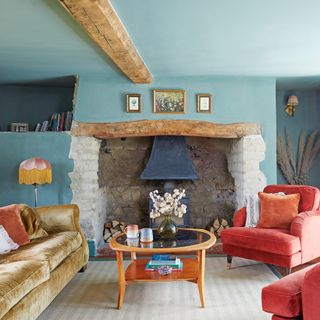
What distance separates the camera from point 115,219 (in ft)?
17.9

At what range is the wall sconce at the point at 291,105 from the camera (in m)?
5.48

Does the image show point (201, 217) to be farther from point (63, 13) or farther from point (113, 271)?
point (63, 13)

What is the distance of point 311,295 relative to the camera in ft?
5.62

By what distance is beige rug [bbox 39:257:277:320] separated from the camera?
Answer: 105 inches

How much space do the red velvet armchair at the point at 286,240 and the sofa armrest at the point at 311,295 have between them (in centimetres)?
148

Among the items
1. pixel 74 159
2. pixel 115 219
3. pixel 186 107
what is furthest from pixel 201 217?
pixel 74 159

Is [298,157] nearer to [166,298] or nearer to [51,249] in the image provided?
[166,298]

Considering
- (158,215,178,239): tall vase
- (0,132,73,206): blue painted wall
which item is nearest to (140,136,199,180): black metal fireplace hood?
(0,132,73,206): blue painted wall

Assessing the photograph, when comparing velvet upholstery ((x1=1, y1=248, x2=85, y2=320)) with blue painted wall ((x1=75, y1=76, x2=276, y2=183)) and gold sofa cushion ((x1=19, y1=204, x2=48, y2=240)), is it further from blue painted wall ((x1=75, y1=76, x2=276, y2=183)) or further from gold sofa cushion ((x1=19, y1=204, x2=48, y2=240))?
blue painted wall ((x1=75, y1=76, x2=276, y2=183))

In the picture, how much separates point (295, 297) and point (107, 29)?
2171mm

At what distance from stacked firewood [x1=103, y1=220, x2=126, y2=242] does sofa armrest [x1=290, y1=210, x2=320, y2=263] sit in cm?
270

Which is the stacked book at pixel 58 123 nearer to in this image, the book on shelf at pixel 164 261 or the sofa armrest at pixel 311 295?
the book on shelf at pixel 164 261

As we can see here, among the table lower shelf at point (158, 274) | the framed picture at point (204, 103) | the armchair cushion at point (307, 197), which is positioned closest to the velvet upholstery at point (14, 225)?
the table lower shelf at point (158, 274)

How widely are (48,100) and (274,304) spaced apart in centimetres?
443
